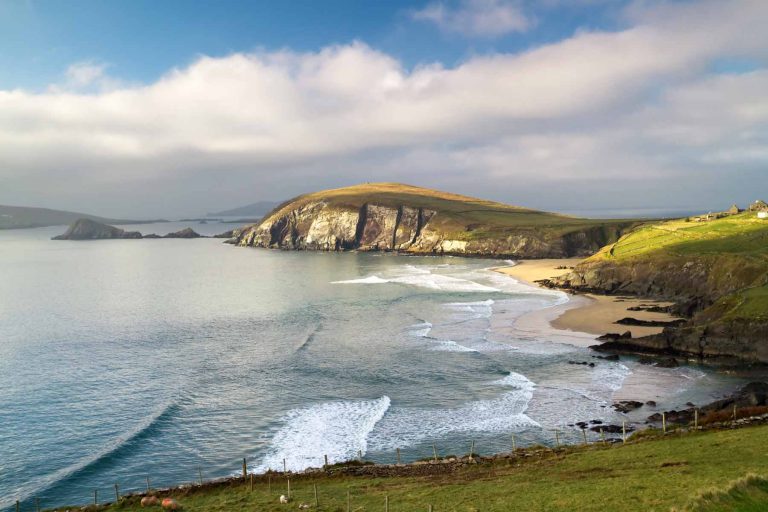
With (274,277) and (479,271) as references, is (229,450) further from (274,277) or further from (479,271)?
(479,271)

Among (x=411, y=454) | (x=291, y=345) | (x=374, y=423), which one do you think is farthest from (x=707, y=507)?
(x=291, y=345)

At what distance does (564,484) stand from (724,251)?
77.2 metres

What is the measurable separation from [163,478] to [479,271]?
11374 cm

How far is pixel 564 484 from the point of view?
25.5m

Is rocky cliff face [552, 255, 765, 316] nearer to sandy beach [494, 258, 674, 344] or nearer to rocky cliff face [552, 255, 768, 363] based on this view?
rocky cliff face [552, 255, 768, 363]

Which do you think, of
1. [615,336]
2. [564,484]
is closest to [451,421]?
[564,484]

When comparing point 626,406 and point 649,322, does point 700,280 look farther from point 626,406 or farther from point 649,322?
point 626,406

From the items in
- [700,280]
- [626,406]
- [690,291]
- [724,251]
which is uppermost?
[724,251]

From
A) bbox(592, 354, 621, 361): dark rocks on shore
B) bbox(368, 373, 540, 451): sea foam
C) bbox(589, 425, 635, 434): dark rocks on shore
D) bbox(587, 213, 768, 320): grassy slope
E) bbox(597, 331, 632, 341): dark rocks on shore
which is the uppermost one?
bbox(587, 213, 768, 320): grassy slope

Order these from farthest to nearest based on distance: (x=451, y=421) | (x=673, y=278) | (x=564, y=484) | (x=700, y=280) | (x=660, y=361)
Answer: (x=673, y=278) → (x=700, y=280) → (x=660, y=361) → (x=451, y=421) → (x=564, y=484)

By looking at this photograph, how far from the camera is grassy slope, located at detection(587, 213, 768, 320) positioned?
59094mm

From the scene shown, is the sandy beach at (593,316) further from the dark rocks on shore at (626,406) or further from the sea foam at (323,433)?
the sea foam at (323,433)

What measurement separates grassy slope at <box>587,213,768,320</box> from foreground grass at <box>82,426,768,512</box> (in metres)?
32.9

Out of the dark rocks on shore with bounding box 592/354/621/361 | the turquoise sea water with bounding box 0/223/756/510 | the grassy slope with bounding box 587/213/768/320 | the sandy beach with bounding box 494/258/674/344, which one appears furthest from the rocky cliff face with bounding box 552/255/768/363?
the turquoise sea water with bounding box 0/223/756/510
